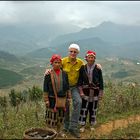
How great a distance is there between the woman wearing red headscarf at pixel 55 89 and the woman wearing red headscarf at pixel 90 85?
69 centimetres

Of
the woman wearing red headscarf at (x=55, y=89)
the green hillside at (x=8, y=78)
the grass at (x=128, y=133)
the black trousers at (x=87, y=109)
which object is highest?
the green hillside at (x=8, y=78)

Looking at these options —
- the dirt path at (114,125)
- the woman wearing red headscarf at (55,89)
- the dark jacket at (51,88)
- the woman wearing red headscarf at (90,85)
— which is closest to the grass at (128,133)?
the dirt path at (114,125)

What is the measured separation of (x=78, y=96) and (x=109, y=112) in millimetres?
3878

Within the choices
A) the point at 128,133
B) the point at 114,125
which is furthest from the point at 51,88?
the point at 114,125

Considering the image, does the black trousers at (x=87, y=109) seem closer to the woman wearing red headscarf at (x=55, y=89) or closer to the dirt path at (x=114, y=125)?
the dirt path at (x=114, y=125)

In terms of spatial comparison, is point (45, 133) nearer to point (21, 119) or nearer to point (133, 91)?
point (21, 119)

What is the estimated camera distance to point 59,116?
743cm

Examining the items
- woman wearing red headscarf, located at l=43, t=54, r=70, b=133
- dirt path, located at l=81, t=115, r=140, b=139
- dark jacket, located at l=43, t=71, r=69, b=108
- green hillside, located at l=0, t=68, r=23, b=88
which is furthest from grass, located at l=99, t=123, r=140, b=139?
green hillside, located at l=0, t=68, r=23, b=88

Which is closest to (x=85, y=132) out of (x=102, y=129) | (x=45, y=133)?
(x=102, y=129)

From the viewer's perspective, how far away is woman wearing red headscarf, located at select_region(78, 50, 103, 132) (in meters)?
7.85

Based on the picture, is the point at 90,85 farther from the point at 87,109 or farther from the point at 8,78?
the point at 8,78

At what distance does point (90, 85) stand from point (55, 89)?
47.7 inches

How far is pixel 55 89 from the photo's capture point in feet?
23.8

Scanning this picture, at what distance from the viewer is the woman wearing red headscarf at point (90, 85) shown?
785 centimetres
